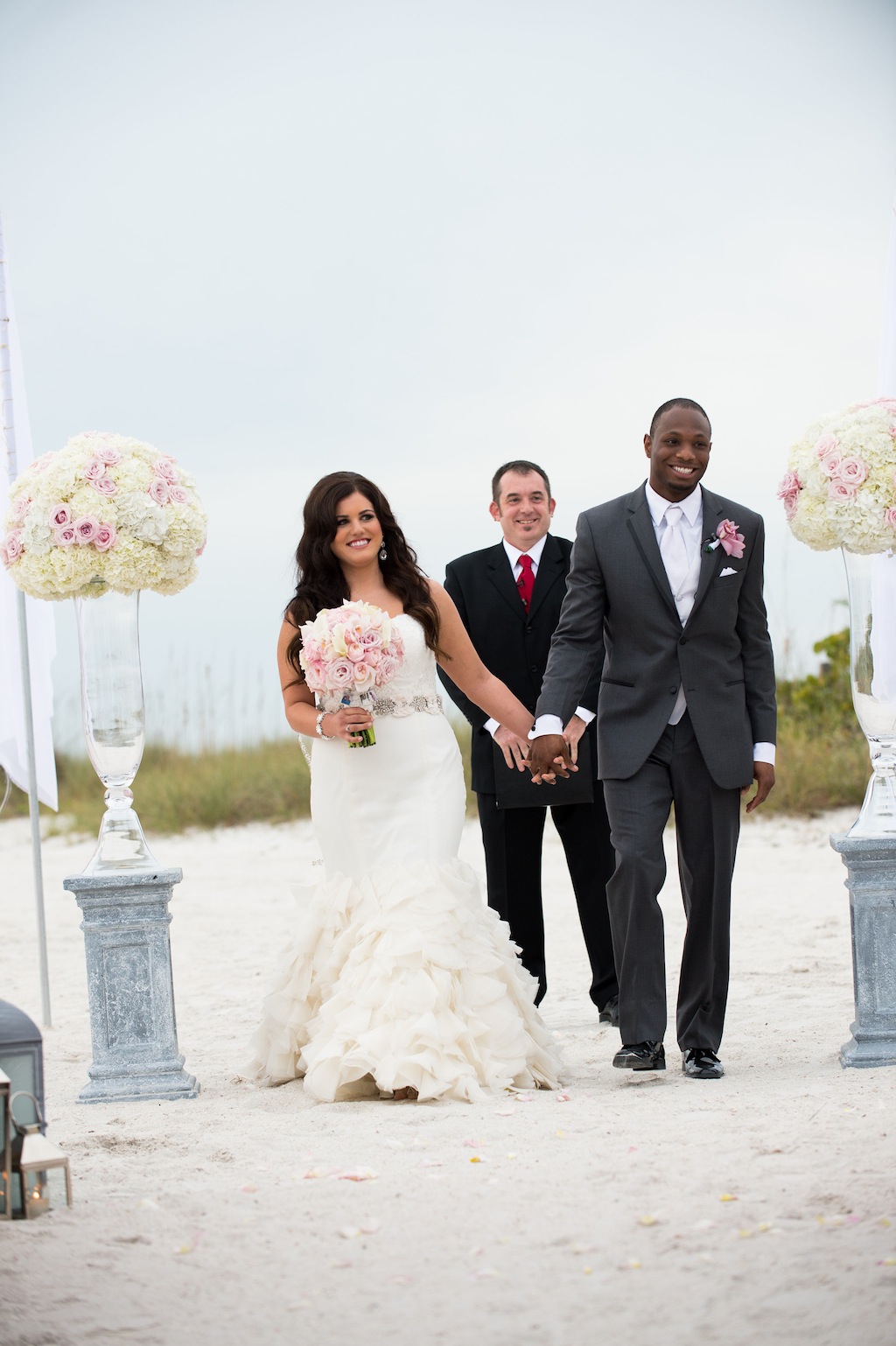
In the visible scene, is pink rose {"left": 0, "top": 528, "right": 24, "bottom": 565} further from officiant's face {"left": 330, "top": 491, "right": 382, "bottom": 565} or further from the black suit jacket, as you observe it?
the black suit jacket

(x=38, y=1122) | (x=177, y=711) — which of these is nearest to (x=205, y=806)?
(x=177, y=711)

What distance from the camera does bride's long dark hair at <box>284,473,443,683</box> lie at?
5.18m

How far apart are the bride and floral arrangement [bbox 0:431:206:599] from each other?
52 centimetres

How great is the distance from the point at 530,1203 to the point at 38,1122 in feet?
4.29

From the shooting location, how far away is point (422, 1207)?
348 centimetres

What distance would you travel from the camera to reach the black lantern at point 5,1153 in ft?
11.6

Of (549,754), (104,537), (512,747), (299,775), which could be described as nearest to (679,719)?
(549,754)

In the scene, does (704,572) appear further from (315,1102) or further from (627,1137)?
(315,1102)

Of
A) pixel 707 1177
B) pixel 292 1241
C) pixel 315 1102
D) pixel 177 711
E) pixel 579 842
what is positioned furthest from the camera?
pixel 177 711

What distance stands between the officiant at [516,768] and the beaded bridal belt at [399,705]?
0.62m

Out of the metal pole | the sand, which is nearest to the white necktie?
the sand

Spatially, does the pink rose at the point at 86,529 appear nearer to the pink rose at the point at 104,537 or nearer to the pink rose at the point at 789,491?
the pink rose at the point at 104,537

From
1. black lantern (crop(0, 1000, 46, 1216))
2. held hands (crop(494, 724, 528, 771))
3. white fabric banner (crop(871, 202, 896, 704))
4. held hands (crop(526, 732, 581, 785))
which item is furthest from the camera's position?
held hands (crop(494, 724, 528, 771))

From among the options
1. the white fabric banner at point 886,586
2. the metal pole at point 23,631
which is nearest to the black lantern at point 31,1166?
the metal pole at point 23,631
